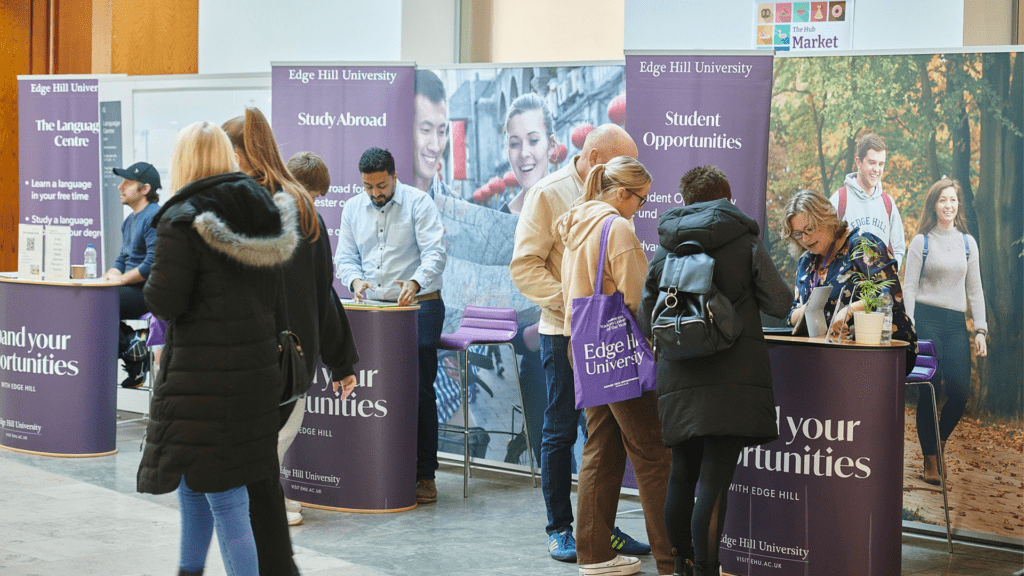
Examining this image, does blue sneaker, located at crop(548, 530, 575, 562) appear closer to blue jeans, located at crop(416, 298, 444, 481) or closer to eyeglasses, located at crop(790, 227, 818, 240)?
blue jeans, located at crop(416, 298, 444, 481)

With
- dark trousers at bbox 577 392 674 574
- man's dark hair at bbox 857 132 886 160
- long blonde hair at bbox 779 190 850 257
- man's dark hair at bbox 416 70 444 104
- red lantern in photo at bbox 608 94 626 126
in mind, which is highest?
man's dark hair at bbox 416 70 444 104

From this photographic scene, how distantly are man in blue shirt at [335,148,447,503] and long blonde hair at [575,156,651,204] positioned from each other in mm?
1405

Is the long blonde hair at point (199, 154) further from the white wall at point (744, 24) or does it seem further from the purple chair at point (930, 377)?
the white wall at point (744, 24)

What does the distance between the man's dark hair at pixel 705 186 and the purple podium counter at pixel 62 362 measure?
3540 mm

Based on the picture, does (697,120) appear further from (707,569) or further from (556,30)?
(707,569)

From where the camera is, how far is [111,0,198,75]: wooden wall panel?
8062 millimetres

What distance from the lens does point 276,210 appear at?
278 centimetres

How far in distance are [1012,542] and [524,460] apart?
240cm

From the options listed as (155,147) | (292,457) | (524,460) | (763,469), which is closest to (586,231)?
(763,469)

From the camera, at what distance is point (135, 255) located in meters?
6.05

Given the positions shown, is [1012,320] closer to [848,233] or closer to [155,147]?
[848,233]

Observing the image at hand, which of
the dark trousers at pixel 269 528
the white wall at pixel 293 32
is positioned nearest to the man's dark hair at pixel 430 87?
the white wall at pixel 293 32

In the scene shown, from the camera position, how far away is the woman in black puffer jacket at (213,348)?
2.57 m

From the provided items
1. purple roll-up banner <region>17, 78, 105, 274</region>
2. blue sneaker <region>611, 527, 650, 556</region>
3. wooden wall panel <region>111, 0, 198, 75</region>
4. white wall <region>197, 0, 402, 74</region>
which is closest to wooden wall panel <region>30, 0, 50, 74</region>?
wooden wall panel <region>111, 0, 198, 75</region>
